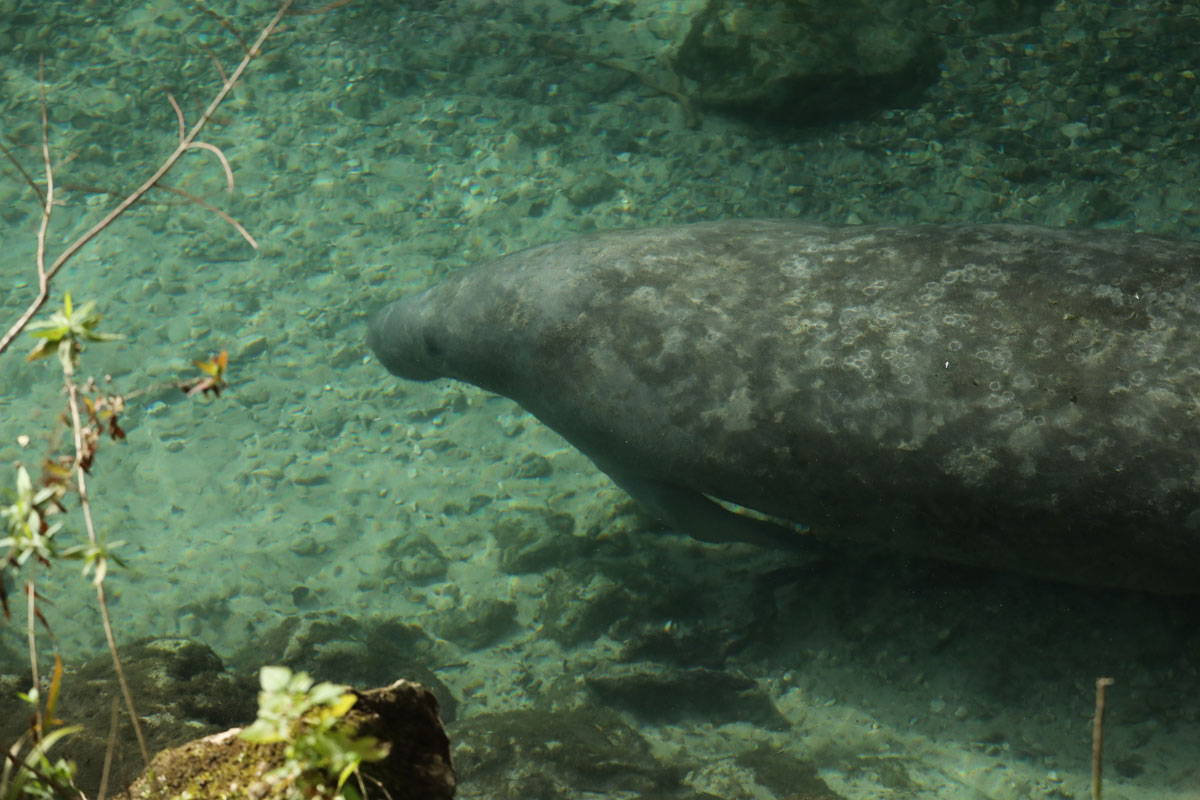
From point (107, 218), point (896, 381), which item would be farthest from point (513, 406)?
point (107, 218)

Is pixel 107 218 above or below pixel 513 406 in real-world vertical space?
above

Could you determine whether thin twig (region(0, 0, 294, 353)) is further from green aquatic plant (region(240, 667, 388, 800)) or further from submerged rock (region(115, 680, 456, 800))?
submerged rock (region(115, 680, 456, 800))

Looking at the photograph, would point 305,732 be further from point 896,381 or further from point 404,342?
point 404,342

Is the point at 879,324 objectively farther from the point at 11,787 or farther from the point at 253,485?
the point at 253,485

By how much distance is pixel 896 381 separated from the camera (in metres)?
4.14

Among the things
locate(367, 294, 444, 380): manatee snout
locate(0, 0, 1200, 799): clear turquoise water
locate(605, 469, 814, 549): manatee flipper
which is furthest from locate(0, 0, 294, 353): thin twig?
locate(367, 294, 444, 380): manatee snout

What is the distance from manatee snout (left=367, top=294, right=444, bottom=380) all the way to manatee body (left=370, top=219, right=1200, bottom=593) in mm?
800

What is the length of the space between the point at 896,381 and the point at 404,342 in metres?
3.41

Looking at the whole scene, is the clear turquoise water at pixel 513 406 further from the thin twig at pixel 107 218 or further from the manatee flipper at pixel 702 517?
the thin twig at pixel 107 218

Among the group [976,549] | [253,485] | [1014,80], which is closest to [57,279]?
[253,485]

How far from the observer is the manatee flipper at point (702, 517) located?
5082mm

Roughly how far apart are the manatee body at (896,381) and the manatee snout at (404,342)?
2.62 ft

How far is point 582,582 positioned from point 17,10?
873 cm

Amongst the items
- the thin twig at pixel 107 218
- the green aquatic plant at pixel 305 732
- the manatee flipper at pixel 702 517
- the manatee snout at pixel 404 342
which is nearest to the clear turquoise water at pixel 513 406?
the manatee flipper at pixel 702 517
